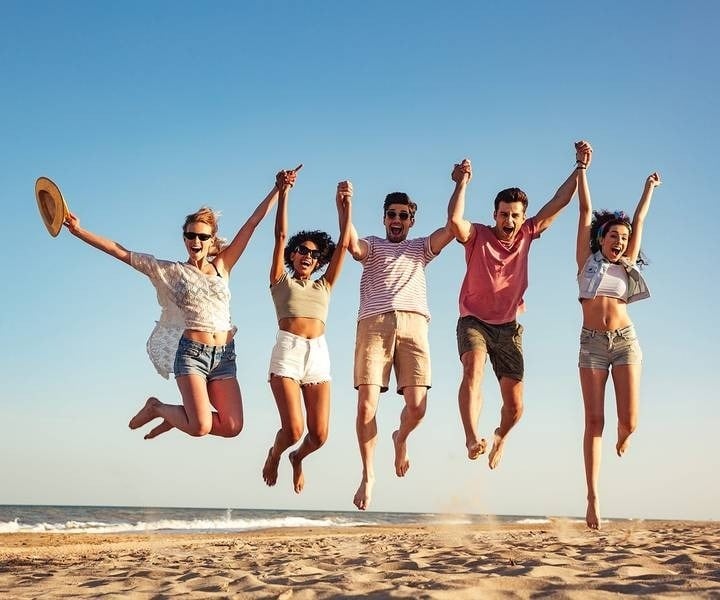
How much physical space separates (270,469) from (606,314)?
3638 millimetres

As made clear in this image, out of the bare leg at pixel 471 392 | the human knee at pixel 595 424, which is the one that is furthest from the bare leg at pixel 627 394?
the bare leg at pixel 471 392

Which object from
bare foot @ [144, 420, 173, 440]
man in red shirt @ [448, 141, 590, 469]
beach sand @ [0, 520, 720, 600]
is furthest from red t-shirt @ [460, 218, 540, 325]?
bare foot @ [144, 420, 173, 440]

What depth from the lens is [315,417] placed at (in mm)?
7910

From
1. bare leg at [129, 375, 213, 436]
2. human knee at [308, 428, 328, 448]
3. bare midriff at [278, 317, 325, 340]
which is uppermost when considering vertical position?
bare midriff at [278, 317, 325, 340]

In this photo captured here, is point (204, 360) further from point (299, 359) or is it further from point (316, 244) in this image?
point (316, 244)

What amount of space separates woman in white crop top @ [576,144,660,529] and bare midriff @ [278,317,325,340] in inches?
103

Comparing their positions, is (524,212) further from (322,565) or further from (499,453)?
(322,565)

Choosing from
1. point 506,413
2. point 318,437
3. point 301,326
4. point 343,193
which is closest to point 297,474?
point 318,437

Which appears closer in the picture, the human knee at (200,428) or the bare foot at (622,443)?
the human knee at (200,428)

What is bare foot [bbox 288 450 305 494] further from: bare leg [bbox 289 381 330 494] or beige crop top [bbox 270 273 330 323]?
beige crop top [bbox 270 273 330 323]

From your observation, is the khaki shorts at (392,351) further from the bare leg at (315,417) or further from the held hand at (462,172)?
the held hand at (462,172)

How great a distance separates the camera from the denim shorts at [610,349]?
25.5 ft

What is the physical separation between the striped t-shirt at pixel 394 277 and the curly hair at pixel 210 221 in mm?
1436

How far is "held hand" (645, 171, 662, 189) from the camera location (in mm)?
8367
